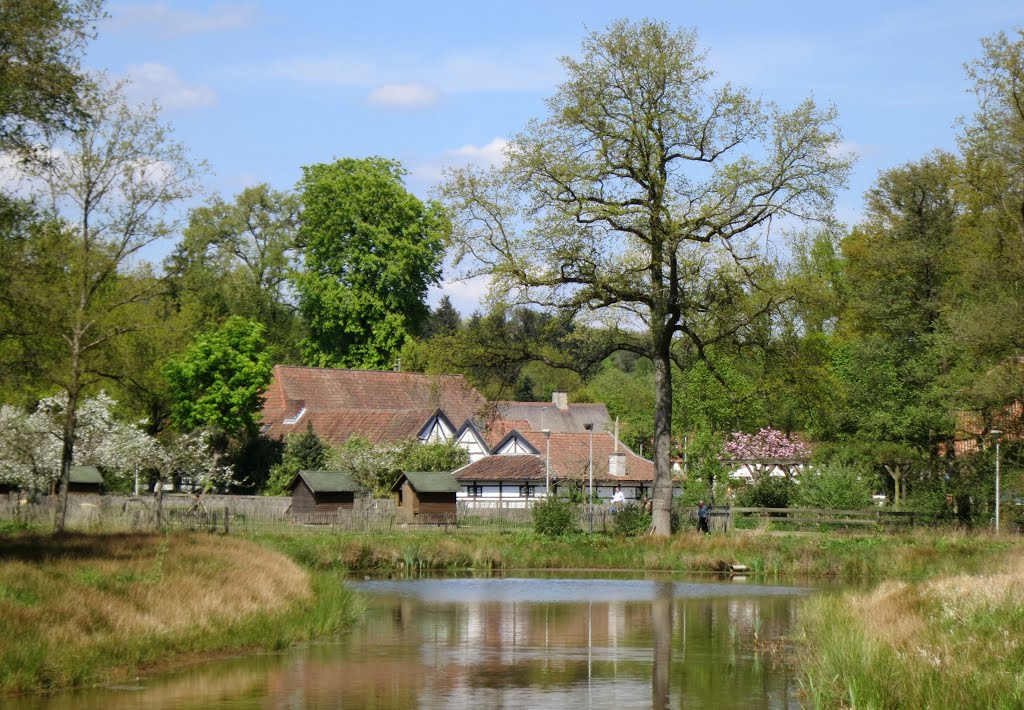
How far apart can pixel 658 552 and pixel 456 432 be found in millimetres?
35694

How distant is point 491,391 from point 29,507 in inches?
794

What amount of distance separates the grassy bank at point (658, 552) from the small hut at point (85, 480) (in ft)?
73.1

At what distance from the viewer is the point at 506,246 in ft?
147

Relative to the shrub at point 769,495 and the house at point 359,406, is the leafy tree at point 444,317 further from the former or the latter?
the shrub at point 769,495

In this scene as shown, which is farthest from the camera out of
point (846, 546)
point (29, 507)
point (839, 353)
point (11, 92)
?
point (839, 353)

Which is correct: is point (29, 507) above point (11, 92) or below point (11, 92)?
below

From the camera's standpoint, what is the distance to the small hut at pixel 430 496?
189 ft

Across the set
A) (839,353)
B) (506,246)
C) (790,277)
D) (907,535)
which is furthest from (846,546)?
(839,353)

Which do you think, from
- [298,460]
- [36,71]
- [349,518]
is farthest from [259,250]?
[36,71]

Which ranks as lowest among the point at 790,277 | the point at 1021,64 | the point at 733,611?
the point at 733,611

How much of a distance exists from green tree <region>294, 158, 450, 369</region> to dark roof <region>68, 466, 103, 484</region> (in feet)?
78.8

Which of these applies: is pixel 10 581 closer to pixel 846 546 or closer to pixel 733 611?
pixel 733 611

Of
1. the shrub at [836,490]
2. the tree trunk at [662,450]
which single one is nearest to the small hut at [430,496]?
the tree trunk at [662,450]

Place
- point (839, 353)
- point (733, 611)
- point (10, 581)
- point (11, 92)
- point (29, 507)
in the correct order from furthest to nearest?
1. point (839, 353)
2. point (29, 507)
3. point (733, 611)
4. point (11, 92)
5. point (10, 581)
